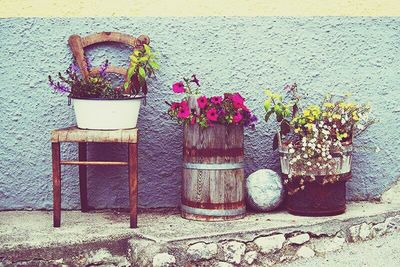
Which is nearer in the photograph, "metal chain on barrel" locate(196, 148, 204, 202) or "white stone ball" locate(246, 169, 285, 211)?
"metal chain on barrel" locate(196, 148, 204, 202)

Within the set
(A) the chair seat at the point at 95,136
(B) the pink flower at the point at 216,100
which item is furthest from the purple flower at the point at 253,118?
(A) the chair seat at the point at 95,136

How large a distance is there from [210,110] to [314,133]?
699 millimetres

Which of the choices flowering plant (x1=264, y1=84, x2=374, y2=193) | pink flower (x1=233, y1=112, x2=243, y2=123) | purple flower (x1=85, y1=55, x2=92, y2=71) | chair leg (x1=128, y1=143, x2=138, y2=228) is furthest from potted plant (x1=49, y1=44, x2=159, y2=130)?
flowering plant (x1=264, y1=84, x2=374, y2=193)

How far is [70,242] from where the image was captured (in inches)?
161

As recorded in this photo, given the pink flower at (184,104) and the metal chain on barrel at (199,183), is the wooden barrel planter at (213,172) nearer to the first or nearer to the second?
the metal chain on barrel at (199,183)

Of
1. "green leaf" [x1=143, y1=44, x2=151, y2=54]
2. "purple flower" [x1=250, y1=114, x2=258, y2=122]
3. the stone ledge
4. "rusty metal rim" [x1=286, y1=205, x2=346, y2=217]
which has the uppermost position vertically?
"green leaf" [x1=143, y1=44, x2=151, y2=54]

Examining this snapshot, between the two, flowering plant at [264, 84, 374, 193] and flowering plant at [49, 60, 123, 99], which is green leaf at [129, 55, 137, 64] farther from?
flowering plant at [264, 84, 374, 193]

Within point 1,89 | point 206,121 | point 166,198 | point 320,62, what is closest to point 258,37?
point 320,62

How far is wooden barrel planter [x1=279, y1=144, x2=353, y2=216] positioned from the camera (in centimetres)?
468

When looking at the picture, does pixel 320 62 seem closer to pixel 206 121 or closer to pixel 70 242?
pixel 206 121

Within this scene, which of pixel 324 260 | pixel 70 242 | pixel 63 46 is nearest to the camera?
pixel 70 242

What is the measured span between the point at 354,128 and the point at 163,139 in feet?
4.37

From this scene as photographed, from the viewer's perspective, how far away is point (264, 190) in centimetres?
483

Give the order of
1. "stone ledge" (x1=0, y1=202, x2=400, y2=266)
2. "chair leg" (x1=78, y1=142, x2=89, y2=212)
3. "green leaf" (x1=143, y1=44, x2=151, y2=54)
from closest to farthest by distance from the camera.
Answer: "stone ledge" (x1=0, y1=202, x2=400, y2=266), "green leaf" (x1=143, y1=44, x2=151, y2=54), "chair leg" (x1=78, y1=142, x2=89, y2=212)
